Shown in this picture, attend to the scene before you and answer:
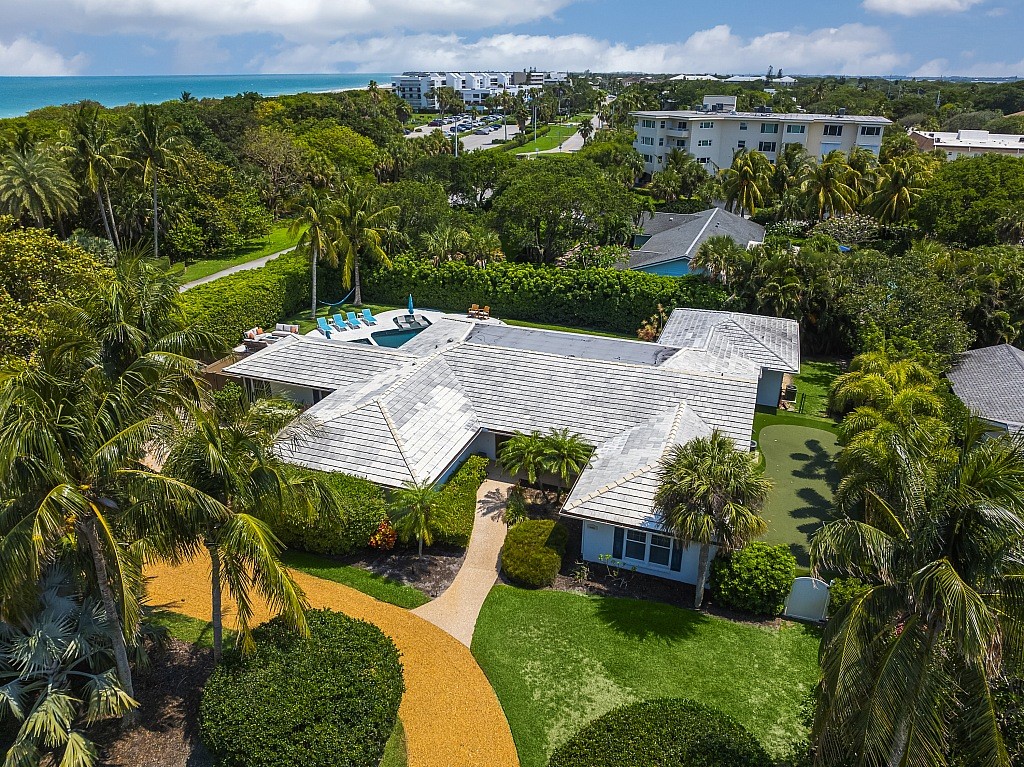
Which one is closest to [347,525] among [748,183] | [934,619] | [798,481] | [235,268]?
[934,619]

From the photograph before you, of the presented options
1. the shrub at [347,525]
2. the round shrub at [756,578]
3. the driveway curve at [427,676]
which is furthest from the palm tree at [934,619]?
the shrub at [347,525]

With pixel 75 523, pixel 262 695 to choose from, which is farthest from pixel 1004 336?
pixel 75 523

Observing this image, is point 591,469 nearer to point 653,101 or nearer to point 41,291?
point 41,291

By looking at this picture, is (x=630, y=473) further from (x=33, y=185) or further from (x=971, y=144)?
(x=971, y=144)

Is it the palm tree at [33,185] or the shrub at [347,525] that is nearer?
the shrub at [347,525]

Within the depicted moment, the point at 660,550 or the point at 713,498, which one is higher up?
the point at 713,498

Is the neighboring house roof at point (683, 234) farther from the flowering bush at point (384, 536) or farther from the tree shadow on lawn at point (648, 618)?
the flowering bush at point (384, 536)
